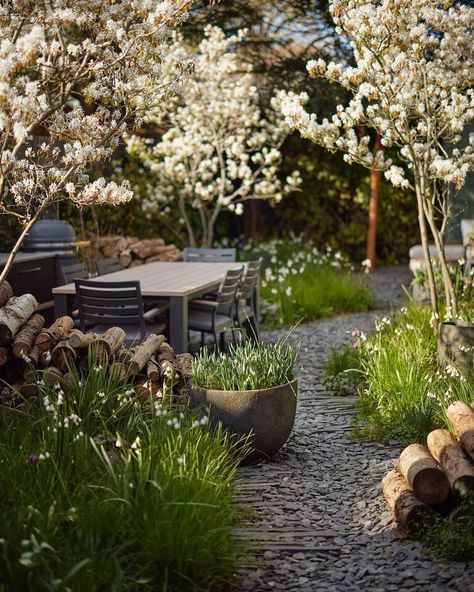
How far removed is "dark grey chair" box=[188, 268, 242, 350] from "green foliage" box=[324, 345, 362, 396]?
94 centimetres

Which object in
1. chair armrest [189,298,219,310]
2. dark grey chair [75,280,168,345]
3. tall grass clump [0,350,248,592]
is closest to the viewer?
tall grass clump [0,350,248,592]

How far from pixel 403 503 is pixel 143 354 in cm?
186

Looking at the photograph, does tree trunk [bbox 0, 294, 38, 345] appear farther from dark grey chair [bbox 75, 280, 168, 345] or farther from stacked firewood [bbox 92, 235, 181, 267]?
stacked firewood [bbox 92, 235, 181, 267]

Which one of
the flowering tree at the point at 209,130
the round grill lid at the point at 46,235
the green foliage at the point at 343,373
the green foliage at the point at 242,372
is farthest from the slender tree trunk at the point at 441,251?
the flowering tree at the point at 209,130

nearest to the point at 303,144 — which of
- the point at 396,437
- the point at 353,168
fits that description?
the point at 353,168

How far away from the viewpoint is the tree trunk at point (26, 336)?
494 centimetres

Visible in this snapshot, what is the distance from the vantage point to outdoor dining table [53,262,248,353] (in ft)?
22.2

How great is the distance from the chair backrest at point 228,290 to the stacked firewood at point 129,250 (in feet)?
10.8

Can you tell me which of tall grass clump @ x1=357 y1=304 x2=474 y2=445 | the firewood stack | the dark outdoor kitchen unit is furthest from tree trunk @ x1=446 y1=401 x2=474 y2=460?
the dark outdoor kitchen unit

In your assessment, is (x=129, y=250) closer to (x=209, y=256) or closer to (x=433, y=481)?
(x=209, y=256)

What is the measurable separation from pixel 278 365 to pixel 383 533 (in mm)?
1273

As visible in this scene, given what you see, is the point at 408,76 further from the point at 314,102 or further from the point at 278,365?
the point at 314,102

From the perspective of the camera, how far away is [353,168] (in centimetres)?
1443

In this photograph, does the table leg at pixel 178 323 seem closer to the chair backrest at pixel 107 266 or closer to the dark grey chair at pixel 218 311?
the dark grey chair at pixel 218 311
